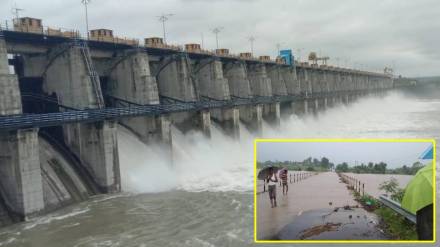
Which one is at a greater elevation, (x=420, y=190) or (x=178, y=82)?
(x=178, y=82)

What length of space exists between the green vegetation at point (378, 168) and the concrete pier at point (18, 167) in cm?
2343

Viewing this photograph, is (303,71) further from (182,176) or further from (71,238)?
(71,238)

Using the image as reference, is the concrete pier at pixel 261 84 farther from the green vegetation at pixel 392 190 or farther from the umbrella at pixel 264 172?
the umbrella at pixel 264 172

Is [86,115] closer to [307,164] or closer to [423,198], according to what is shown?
[307,164]

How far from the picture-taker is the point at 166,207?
27656 millimetres

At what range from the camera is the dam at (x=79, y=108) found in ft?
84.8

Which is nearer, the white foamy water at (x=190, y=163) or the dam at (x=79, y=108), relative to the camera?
the dam at (x=79, y=108)

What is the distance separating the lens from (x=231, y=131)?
171 ft

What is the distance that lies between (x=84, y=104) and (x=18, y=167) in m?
9.19

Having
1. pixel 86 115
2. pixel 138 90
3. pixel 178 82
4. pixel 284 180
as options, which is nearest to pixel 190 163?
pixel 138 90

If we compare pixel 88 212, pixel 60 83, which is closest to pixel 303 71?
pixel 60 83

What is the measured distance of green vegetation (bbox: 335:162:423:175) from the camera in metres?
5.25

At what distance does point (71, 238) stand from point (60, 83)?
1596cm

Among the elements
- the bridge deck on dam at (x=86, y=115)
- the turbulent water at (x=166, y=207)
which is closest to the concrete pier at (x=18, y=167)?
the bridge deck on dam at (x=86, y=115)
